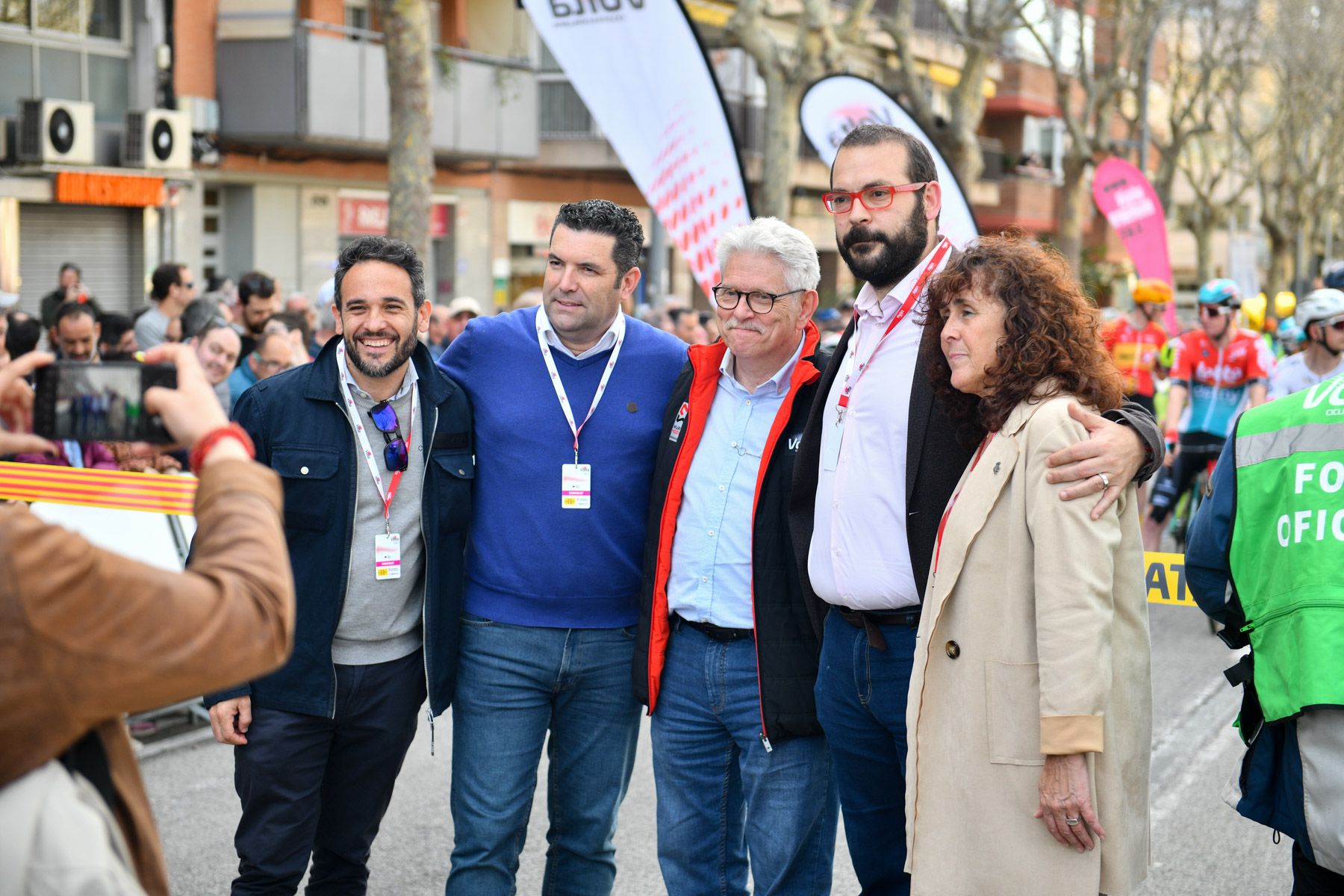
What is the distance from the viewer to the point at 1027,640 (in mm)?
3098

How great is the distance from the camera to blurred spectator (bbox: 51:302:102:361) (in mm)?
8070

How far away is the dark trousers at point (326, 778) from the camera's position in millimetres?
3811

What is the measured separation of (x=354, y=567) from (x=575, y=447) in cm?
69

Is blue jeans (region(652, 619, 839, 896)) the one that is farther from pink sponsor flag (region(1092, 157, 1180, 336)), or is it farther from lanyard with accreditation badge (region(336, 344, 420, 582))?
pink sponsor flag (region(1092, 157, 1180, 336))

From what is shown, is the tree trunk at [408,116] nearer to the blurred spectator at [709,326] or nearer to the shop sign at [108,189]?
the blurred spectator at [709,326]

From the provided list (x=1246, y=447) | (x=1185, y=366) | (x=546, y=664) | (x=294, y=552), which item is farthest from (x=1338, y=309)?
(x=294, y=552)

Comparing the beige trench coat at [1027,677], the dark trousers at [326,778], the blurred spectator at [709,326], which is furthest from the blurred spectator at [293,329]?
the blurred spectator at [709,326]

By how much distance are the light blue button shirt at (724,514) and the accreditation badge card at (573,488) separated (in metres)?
0.28

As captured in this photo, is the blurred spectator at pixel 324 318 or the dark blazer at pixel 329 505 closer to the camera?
the dark blazer at pixel 329 505

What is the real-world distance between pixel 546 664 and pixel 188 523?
Result: 11.7 feet

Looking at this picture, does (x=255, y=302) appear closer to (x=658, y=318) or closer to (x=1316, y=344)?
(x=1316, y=344)

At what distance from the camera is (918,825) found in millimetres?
3281

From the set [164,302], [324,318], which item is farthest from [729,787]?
[164,302]

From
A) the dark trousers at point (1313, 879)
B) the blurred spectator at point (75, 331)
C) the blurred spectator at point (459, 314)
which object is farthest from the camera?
the blurred spectator at point (459, 314)
